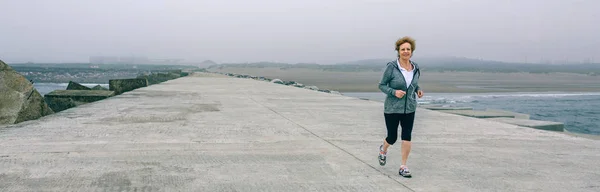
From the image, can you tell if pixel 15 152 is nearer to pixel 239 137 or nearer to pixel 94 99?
pixel 239 137

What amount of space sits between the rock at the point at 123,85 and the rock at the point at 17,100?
7411mm

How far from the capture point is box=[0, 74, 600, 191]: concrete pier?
4702 mm

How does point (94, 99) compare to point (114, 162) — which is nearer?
point (114, 162)

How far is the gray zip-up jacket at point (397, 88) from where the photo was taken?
5.00 metres

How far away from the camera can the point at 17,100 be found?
8547 mm

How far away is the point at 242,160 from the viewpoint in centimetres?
569

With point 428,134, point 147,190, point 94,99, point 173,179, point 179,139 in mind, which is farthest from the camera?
point 94,99

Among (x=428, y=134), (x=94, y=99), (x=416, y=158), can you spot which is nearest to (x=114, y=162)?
(x=416, y=158)

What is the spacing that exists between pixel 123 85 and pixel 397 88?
1506 cm

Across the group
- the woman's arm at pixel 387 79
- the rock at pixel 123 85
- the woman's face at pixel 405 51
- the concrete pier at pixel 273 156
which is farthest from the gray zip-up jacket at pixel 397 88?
the rock at pixel 123 85

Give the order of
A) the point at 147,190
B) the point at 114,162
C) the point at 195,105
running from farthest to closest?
the point at 195,105 < the point at 114,162 < the point at 147,190

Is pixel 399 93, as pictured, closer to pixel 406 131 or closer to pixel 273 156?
pixel 406 131

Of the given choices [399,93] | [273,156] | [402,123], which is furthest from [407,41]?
[273,156]

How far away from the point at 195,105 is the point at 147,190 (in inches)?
326
